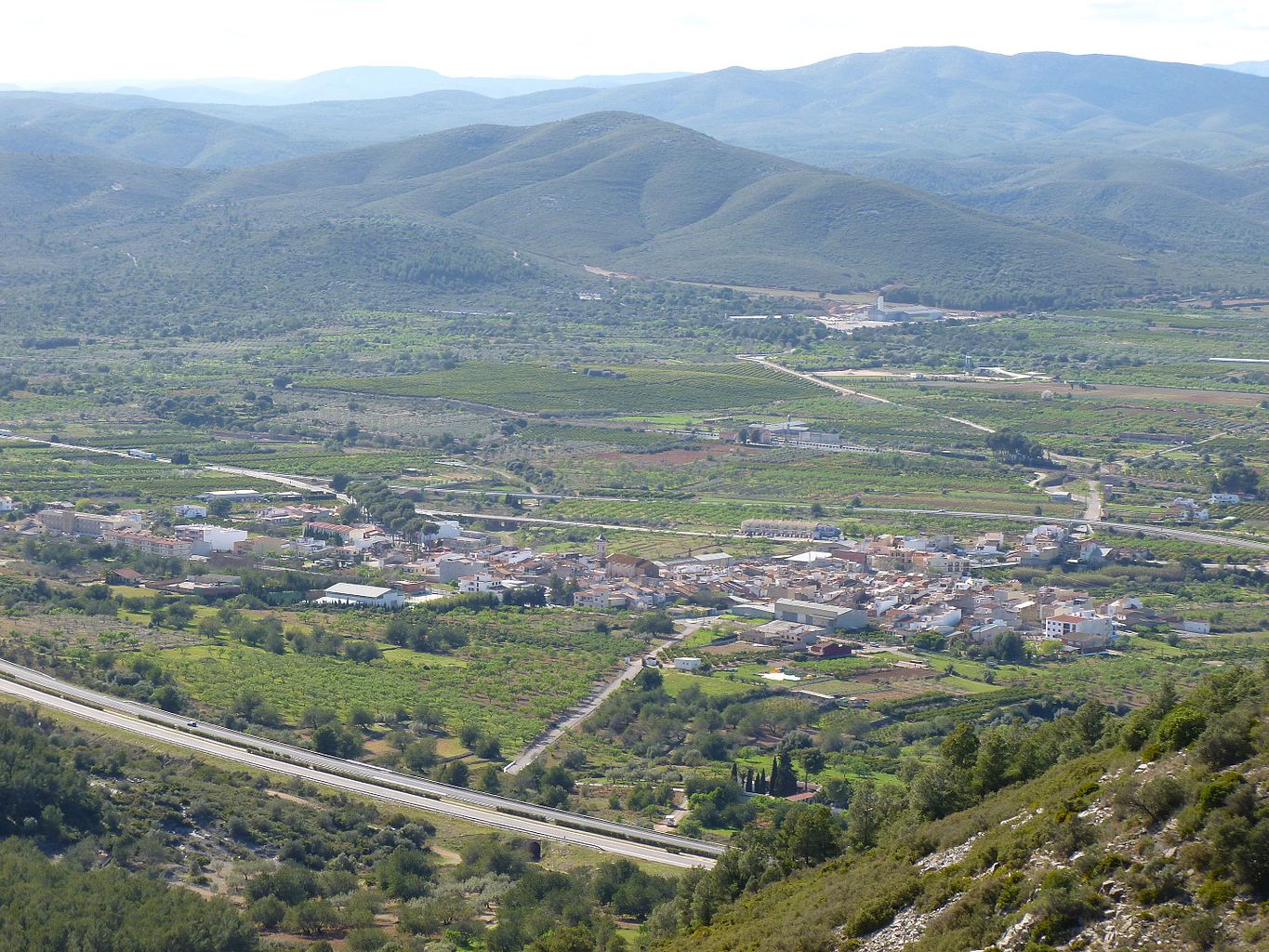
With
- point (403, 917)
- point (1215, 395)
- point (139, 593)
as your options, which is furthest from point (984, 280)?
point (403, 917)

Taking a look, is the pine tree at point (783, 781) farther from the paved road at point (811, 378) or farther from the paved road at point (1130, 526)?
the paved road at point (811, 378)

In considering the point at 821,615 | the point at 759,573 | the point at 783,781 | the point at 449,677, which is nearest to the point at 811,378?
the point at 759,573

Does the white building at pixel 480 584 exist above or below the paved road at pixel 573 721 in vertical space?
below

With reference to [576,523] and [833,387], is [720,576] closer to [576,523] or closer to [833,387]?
[576,523]

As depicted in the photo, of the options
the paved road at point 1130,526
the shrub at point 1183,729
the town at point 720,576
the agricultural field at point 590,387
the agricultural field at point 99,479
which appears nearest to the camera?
the shrub at point 1183,729

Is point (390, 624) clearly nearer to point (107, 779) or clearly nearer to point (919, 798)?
point (107, 779)

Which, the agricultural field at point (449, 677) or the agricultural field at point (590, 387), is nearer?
the agricultural field at point (449, 677)

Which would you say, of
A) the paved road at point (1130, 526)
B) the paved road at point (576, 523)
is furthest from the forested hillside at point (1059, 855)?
the paved road at point (1130, 526)
